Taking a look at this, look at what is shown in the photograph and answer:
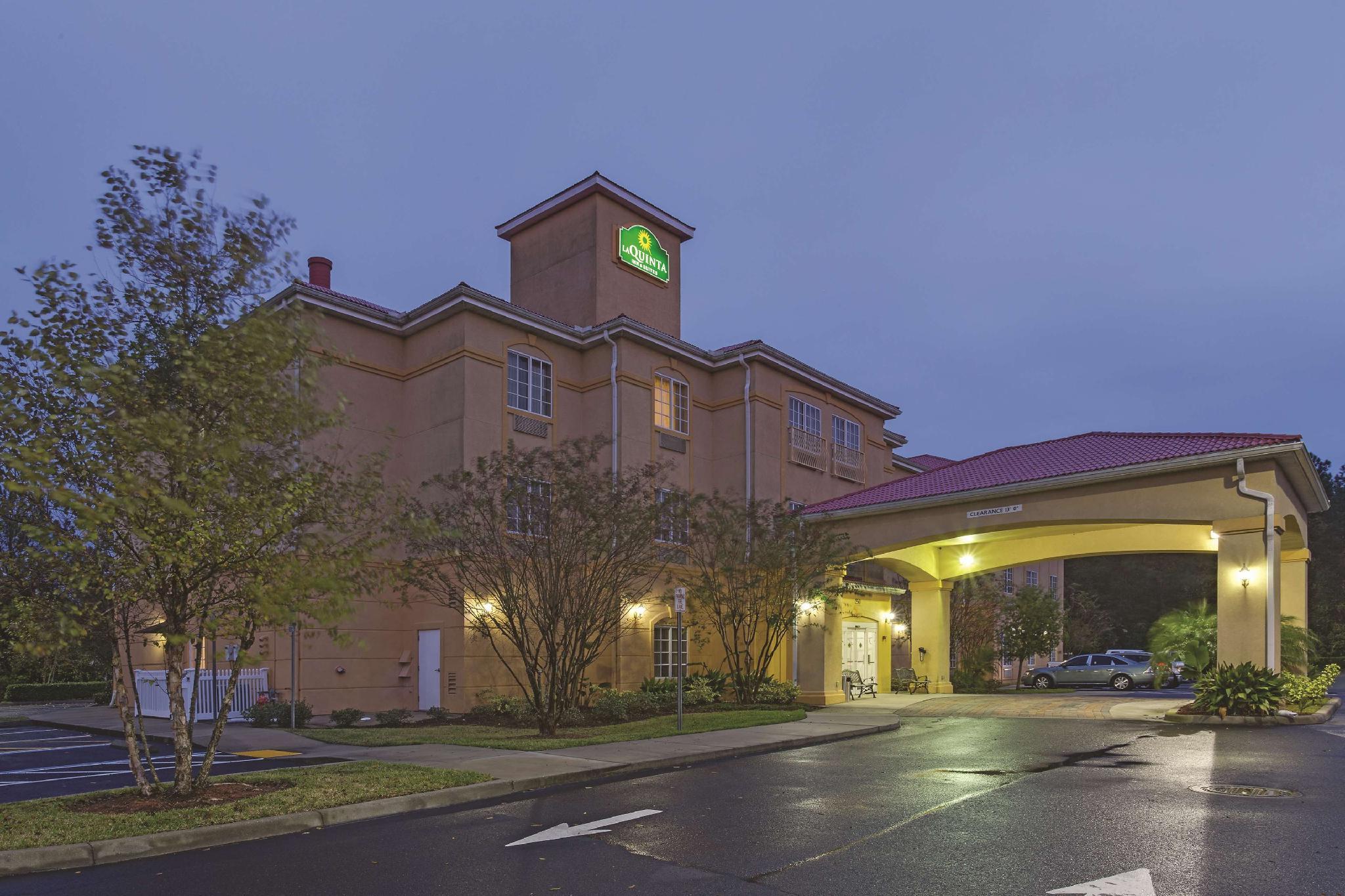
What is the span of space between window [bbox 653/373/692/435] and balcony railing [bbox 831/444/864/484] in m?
6.00

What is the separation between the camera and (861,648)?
1243 inches

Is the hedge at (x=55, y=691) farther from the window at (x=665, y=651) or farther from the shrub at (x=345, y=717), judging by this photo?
the window at (x=665, y=651)

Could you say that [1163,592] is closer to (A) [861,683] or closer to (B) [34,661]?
(A) [861,683]

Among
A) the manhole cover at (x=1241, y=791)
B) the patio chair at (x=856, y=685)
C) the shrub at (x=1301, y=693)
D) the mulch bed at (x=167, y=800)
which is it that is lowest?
the patio chair at (x=856, y=685)

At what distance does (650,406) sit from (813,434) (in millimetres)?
6599

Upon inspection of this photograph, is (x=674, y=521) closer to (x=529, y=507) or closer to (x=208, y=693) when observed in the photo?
(x=529, y=507)

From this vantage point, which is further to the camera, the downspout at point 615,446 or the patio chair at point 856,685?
the patio chair at point 856,685

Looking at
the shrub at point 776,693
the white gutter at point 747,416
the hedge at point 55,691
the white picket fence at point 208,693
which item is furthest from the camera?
the hedge at point 55,691

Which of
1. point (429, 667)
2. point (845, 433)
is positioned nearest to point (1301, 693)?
point (845, 433)

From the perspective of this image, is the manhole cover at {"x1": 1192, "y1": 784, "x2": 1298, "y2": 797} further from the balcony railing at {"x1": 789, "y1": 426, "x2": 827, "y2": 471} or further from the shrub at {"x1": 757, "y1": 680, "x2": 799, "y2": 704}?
the balcony railing at {"x1": 789, "y1": 426, "x2": 827, "y2": 471}

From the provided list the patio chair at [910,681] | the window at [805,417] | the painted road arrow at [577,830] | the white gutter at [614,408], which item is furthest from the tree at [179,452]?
the patio chair at [910,681]

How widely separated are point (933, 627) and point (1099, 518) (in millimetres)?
9638

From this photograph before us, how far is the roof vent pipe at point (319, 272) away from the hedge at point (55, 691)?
14.2 meters

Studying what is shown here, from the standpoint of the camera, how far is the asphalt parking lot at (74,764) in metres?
12.1
